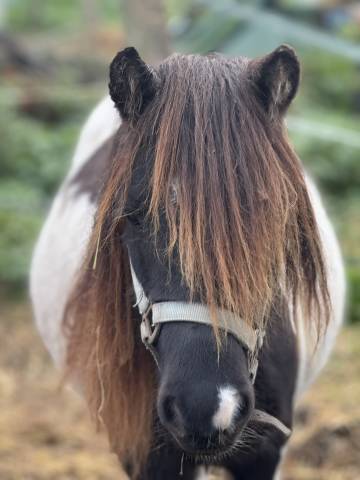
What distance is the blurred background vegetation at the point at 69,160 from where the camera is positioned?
3.63 m

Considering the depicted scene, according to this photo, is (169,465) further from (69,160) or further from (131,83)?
(69,160)

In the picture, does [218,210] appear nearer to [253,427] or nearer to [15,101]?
[253,427]

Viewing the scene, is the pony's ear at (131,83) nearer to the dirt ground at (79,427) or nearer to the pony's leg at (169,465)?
the pony's leg at (169,465)

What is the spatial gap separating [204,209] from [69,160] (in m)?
5.24

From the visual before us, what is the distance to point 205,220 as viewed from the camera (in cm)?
168

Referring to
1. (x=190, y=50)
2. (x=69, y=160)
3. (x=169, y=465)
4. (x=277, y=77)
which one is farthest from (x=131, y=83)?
(x=190, y=50)

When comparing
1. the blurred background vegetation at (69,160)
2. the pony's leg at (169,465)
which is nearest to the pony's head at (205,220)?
the pony's leg at (169,465)

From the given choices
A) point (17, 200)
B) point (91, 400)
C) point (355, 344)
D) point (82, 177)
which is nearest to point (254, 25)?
point (17, 200)

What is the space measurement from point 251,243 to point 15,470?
2258 mm

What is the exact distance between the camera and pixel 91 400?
7.51 ft

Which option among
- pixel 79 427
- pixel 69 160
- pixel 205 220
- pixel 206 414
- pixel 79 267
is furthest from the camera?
pixel 69 160

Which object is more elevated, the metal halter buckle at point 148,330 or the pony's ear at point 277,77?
the pony's ear at point 277,77

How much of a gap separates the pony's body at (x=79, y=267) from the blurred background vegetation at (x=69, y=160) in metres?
0.86

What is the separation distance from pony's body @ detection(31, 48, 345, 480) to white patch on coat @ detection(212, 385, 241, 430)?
459mm
